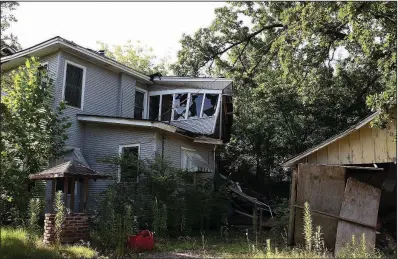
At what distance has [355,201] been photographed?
10.6m

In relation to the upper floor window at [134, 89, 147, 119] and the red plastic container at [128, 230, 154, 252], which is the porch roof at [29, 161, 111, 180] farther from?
the upper floor window at [134, 89, 147, 119]

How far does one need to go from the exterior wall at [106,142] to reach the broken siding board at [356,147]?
7892 mm

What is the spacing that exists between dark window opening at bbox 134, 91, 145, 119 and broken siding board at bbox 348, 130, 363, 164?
462 inches

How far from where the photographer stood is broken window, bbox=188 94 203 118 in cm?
1964

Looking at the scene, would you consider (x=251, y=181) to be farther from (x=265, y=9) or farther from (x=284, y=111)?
(x=265, y=9)

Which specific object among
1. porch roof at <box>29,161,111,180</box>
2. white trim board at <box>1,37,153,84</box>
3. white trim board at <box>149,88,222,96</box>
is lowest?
porch roof at <box>29,161,111,180</box>

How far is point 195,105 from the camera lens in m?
19.8

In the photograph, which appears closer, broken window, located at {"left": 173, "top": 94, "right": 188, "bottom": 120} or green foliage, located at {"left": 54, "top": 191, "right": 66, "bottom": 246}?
green foliage, located at {"left": 54, "top": 191, "right": 66, "bottom": 246}

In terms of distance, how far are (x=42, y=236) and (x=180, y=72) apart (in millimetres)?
14193

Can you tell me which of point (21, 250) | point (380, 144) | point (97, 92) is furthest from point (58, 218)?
point (97, 92)

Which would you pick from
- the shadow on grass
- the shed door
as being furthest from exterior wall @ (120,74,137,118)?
the shadow on grass

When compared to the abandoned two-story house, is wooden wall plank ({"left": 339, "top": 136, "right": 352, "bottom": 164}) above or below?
below

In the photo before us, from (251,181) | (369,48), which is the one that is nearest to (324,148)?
(369,48)

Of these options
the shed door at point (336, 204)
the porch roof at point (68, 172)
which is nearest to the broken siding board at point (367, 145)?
the shed door at point (336, 204)
